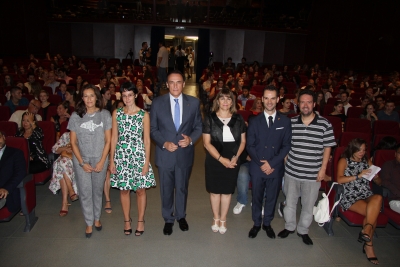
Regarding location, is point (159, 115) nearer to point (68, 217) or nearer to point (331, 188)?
point (68, 217)

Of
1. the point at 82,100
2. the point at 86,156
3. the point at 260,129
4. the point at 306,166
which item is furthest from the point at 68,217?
the point at 306,166

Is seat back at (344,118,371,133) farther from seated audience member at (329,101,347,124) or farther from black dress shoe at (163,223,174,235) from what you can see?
black dress shoe at (163,223,174,235)

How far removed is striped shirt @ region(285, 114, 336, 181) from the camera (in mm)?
3234

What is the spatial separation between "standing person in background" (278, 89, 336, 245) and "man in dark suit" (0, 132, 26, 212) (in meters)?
2.79

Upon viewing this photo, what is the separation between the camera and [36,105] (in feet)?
16.2

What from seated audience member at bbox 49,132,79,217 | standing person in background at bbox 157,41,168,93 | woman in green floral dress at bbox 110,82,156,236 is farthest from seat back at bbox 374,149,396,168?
standing person in background at bbox 157,41,168,93

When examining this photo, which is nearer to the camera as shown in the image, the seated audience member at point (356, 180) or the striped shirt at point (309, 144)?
the striped shirt at point (309, 144)

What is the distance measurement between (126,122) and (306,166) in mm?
1840

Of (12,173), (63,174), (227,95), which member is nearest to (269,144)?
(227,95)

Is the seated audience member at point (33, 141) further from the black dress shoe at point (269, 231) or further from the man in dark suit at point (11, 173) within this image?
the black dress shoe at point (269, 231)

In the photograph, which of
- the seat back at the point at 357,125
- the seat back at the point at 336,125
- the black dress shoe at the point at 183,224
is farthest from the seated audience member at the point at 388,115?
the black dress shoe at the point at 183,224

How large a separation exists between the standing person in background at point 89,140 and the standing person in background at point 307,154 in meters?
1.89

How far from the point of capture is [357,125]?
574cm

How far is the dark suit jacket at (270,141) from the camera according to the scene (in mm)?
3260
